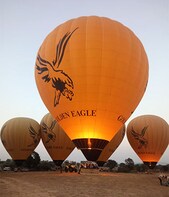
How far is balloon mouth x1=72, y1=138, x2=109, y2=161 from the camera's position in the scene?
18.9m

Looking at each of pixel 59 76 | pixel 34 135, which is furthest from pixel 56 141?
pixel 59 76

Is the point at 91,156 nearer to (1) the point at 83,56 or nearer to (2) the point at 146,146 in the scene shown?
(1) the point at 83,56

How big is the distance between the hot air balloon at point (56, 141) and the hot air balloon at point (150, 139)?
764 centimetres

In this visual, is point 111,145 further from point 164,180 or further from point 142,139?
point 164,180

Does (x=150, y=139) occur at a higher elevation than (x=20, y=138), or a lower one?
higher

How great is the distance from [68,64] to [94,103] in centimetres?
292

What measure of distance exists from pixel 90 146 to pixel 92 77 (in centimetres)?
427

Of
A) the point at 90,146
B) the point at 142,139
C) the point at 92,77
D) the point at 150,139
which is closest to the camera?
the point at 92,77

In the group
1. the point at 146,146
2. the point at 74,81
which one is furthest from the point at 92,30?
the point at 146,146

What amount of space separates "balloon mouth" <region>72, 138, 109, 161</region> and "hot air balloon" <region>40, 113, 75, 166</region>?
50.9 feet

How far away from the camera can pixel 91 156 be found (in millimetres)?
19156

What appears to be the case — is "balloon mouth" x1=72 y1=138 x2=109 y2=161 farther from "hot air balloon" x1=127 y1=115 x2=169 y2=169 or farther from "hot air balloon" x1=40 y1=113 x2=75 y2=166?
"hot air balloon" x1=40 y1=113 x2=75 y2=166

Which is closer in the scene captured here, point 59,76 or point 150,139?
point 59,76

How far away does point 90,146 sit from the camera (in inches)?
744
